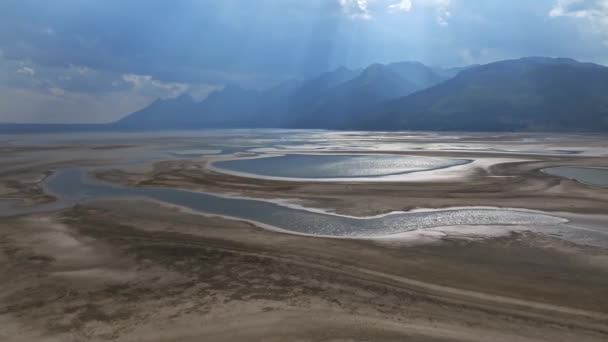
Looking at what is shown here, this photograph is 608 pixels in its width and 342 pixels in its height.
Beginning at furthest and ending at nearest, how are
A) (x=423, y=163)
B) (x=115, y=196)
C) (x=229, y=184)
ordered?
1. (x=423, y=163)
2. (x=229, y=184)
3. (x=115, y=196)

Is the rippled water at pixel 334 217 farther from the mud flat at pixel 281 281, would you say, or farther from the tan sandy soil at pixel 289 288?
the tan sandy soil at pixel 289 288

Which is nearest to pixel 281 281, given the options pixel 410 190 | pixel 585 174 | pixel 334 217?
pixel 334 217

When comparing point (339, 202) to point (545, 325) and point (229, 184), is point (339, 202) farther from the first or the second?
point (545, 325)

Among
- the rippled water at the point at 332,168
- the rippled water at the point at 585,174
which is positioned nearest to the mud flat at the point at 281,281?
the rippled water at the point at 585,174

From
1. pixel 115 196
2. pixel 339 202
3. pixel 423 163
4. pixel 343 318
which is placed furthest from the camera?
pixel 423 163

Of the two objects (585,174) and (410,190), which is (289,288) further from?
(585,174)

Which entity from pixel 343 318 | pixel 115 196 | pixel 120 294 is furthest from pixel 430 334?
pixel 115 196
